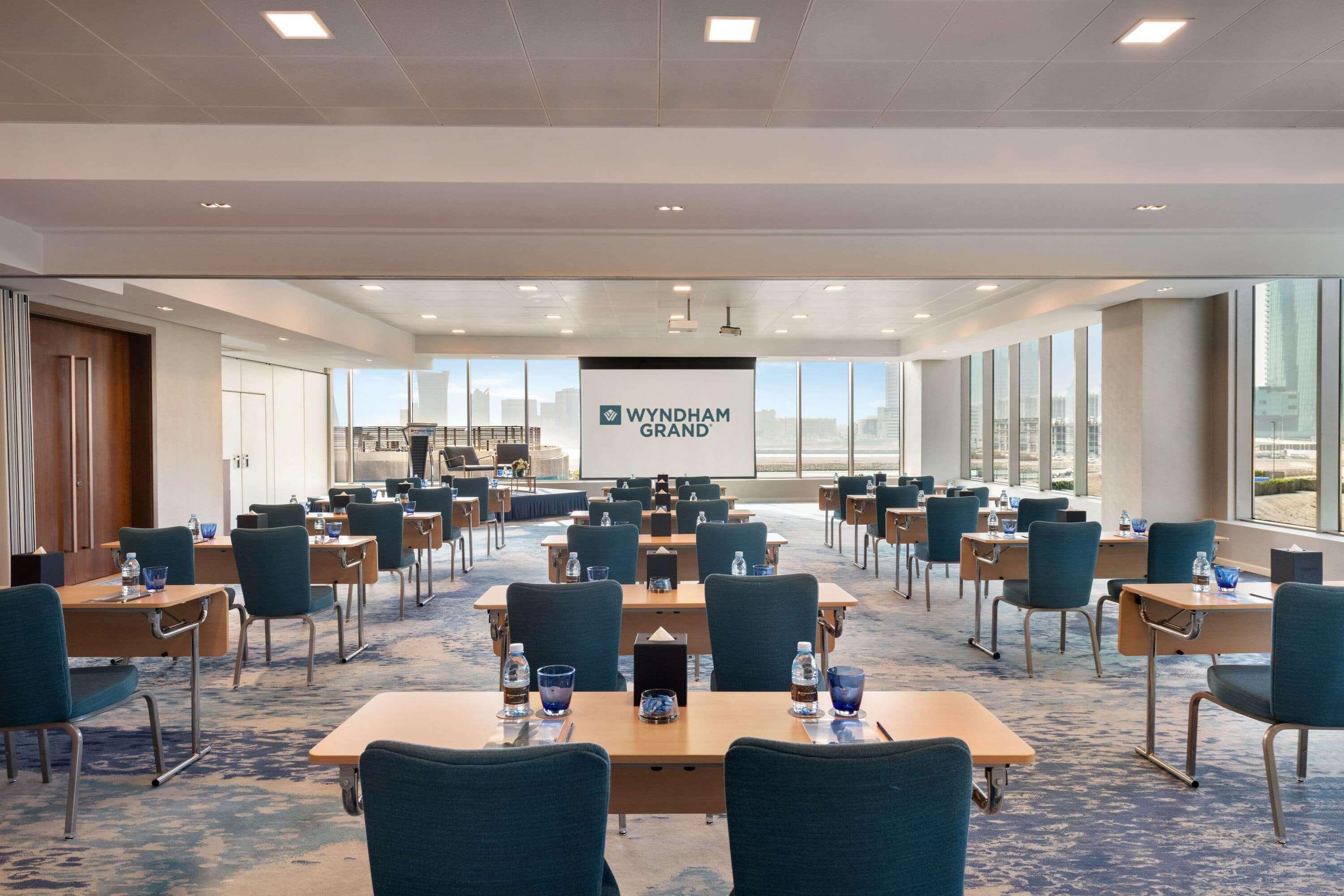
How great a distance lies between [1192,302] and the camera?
8891 millimetres

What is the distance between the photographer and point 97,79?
13.6 ft

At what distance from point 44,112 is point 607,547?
13.0 ft

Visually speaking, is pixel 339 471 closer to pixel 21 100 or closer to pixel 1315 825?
pixel 21 100

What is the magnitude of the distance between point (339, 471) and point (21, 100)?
12336 mm

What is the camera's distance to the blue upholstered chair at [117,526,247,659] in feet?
16.7

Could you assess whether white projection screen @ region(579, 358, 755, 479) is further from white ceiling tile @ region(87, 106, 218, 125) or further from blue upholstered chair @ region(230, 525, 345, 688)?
white ceiling tile @ region(87, 106, 218, 125)

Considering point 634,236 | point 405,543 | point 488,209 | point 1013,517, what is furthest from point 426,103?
point 1013,517

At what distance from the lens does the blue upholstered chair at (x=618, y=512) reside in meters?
7.04

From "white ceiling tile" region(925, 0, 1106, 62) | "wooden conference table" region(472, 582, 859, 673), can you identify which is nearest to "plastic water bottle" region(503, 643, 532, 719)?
"wooden conference table" region(472, 582, 859, 673)

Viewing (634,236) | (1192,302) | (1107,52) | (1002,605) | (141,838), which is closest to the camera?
(141,838)

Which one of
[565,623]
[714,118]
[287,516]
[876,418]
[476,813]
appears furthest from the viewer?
[876,418]

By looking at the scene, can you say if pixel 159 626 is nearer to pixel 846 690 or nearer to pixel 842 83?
pixel 846 690

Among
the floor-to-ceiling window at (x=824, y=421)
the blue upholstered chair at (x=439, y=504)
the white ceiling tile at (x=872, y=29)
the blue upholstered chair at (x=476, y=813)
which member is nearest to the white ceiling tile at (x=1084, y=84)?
the white ceiling tile at (x=872, y=29)

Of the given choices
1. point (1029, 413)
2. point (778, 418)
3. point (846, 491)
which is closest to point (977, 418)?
point (1029, 413)
